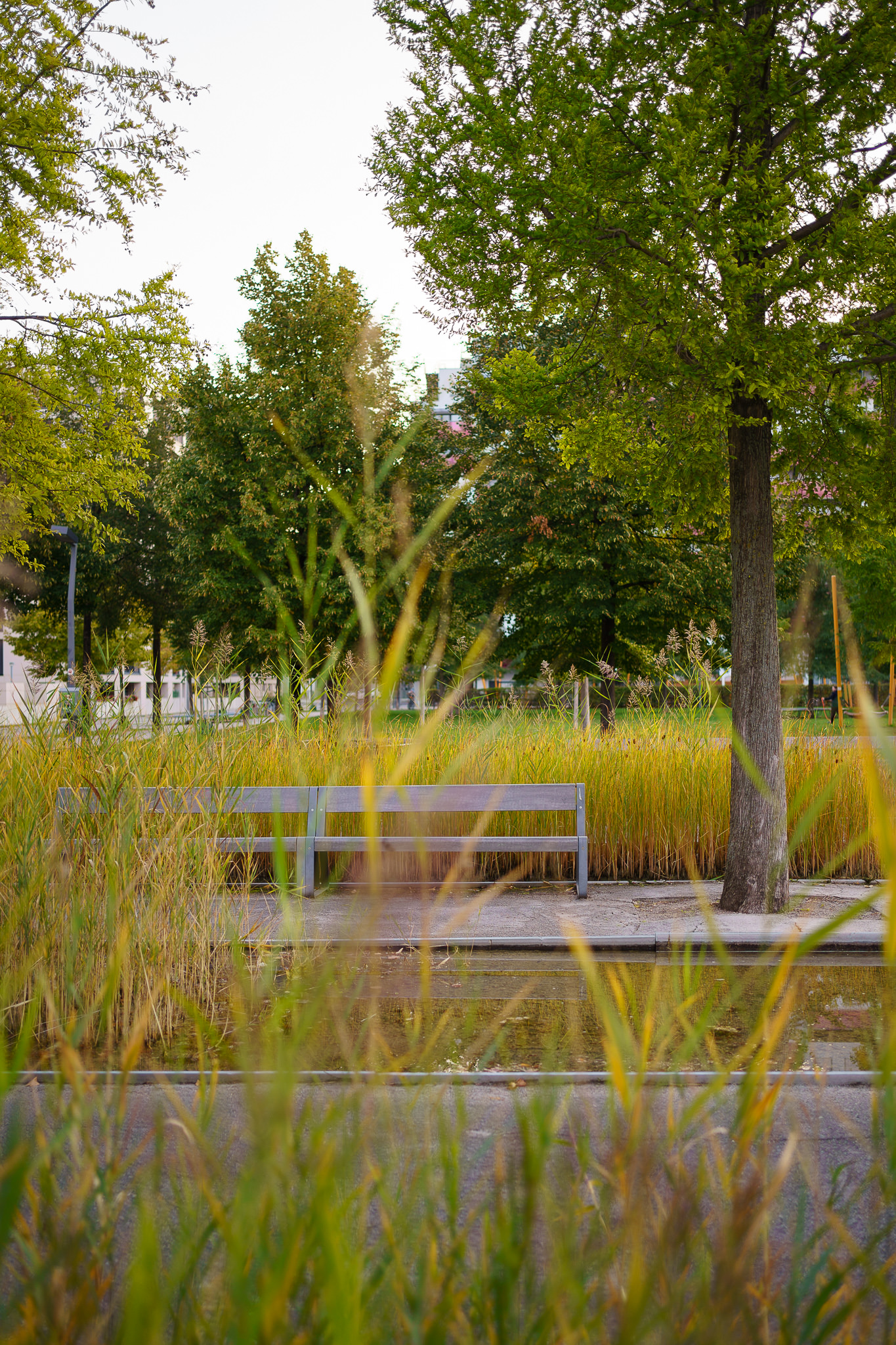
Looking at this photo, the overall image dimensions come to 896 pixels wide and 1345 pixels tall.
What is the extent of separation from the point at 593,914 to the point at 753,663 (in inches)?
80.7

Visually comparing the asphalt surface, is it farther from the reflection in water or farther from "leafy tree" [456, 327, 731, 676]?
"leafy tree" [456, 327, 731, 676]

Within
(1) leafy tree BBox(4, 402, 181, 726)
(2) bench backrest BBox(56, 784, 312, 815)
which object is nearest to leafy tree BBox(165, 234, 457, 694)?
(1) leafy tree BBox(4, 402, 181, 726)

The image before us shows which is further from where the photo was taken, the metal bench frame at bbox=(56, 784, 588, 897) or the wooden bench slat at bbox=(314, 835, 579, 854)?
the wooden bench slat at bbox=(314, 835, 579, 854)

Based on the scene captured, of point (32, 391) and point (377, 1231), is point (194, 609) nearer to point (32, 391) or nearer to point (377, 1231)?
point (32, 391)

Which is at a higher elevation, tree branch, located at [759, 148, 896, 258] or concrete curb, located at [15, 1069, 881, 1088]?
tree branch, located at [759, 148, 896, 258]

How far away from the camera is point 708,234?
604 centimetres

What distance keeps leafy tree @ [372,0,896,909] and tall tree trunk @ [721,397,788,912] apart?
16mm

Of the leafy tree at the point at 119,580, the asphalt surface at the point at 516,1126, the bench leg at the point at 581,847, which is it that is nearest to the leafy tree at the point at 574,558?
the leafy tree at the point at 119,580

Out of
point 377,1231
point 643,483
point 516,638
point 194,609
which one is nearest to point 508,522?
point 516,638

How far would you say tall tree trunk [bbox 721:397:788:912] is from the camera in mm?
7148

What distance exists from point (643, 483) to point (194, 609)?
23.4 m

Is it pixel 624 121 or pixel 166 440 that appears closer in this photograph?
pixel 624 121

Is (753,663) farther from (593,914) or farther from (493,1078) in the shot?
(493,1078)

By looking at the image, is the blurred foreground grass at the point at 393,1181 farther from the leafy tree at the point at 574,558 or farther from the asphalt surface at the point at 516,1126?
the leafy tree at the point at 574,558
